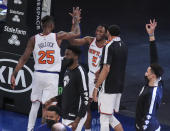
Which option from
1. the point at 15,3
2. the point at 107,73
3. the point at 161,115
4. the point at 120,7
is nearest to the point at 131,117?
the point at 161,115

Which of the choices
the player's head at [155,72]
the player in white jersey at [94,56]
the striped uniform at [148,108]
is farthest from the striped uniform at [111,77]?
the striped uniform at [148,108]

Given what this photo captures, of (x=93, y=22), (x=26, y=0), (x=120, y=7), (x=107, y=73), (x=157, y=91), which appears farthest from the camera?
(x=120, y=7)

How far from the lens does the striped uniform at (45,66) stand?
28.0 feet

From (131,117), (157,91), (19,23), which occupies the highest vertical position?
(19,23)

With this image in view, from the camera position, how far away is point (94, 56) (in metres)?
8.95

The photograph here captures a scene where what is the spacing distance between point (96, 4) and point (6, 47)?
5.96 m

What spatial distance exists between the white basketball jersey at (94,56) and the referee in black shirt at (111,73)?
0.67m

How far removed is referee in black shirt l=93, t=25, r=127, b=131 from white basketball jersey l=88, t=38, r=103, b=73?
67 centimetres

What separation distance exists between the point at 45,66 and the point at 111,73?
1.12m

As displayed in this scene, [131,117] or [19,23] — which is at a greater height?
[19,23]

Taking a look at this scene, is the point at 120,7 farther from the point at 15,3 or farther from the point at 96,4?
the point at 15,3

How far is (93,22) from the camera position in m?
15.1

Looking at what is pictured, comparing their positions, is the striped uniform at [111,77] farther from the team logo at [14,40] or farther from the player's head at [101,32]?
the team logo at [14,40]

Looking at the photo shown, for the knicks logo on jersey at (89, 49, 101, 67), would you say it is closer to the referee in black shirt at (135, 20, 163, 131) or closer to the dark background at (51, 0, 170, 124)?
the dark background at (51, 0, 170, 124)
